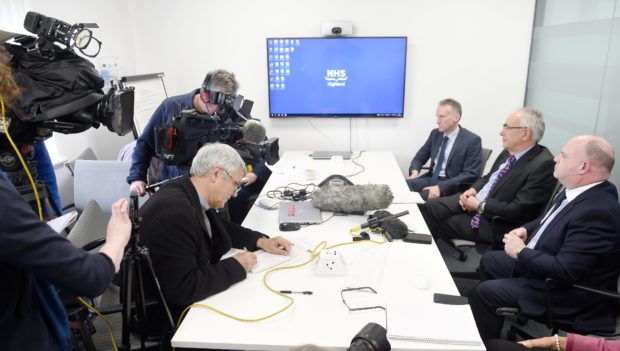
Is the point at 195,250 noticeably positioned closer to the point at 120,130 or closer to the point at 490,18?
the point at 120,130

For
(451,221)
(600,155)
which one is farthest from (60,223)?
(451,221)

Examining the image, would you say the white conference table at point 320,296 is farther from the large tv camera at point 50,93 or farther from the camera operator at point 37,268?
the large tv camera at point 50,93

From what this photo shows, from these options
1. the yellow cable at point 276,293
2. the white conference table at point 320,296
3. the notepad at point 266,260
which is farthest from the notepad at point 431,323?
the notepad at point 266,260

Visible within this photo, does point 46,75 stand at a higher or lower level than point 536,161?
higher

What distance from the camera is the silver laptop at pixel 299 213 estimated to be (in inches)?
91.3

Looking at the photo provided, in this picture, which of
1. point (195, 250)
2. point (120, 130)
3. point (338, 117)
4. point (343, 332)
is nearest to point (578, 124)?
point (338, 117)

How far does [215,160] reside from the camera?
1.79m

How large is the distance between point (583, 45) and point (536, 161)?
109 centimetres

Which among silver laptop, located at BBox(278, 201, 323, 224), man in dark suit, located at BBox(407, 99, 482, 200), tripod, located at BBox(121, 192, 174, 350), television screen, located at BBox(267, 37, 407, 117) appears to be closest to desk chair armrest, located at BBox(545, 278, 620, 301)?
silver laptop, located at BBox(278, 201, 323, 224)

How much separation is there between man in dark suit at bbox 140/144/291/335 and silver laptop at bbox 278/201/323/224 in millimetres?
336

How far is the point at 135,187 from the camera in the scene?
107 inches

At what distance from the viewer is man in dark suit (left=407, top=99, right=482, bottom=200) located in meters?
3.45

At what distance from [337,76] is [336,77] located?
0.01m

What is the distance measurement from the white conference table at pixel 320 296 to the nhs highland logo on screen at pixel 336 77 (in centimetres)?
212
